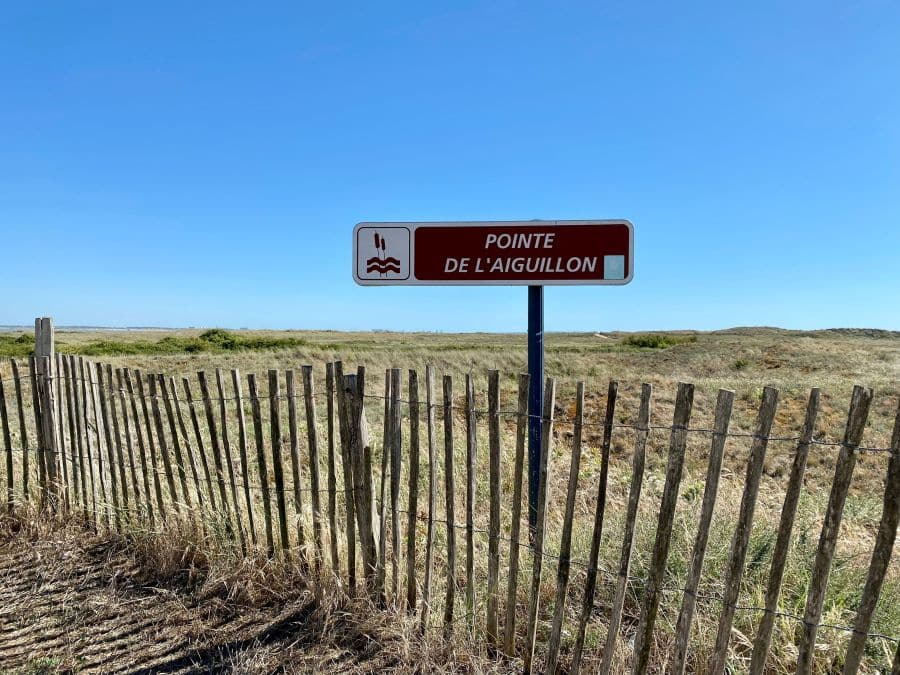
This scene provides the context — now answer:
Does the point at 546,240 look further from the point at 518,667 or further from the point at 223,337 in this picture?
the point at 223,337

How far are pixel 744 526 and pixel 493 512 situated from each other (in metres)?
1.16

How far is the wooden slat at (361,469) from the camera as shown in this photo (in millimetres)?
3379

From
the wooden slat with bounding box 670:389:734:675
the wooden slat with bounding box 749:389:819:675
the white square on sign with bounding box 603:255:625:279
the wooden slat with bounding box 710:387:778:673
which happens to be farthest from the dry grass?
the white square on sign with bounding box 603:255:625:279

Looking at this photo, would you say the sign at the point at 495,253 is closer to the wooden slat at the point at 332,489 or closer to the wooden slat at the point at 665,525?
the wooden slat at the point at 332,489

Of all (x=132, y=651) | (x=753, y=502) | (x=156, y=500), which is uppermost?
(x=753, y=502)

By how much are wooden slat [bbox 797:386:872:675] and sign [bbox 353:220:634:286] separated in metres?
1.76

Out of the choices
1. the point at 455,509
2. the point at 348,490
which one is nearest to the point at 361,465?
the point at 348,490

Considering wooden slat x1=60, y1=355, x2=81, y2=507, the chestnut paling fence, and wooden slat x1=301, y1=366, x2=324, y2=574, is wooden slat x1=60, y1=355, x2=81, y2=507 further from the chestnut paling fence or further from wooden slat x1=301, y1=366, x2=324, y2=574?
wooden slat x1=301, y1=366, x2=324, y2=574

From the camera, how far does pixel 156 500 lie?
4395 millimetres

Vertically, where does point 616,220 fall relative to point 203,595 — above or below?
above

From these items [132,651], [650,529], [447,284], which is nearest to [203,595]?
[132,651]

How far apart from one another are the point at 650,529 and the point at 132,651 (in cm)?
313

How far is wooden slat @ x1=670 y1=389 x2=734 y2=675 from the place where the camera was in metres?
2.25

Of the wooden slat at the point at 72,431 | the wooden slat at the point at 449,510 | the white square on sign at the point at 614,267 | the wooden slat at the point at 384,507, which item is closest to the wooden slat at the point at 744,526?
the wooden slat at the point at 449,510
